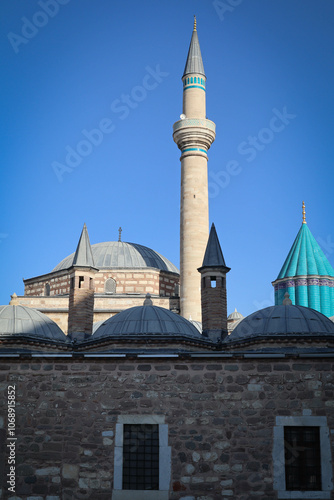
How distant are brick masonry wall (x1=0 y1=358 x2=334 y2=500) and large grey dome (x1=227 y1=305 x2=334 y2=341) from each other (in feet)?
20.6

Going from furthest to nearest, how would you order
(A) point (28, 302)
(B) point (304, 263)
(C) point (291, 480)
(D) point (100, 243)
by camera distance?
(B) point (304, 263)
(D) point (100, 243)
(A) point (28, 302)
(C) point (291, 480)

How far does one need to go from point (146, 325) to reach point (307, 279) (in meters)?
20.0

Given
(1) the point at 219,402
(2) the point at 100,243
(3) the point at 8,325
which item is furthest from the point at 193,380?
(2) the point at 100,243

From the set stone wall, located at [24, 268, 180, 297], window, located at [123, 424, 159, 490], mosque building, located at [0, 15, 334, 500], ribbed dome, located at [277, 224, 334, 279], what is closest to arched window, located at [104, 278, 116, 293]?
stone wall, located at [24, 268, 180, 297]

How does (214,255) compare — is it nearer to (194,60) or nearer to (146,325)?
(146,325)

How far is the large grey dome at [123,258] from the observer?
26547 mm

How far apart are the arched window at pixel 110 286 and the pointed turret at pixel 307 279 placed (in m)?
11.4

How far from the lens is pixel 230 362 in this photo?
26.3 feet

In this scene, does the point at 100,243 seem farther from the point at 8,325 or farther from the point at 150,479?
the point at 150,479

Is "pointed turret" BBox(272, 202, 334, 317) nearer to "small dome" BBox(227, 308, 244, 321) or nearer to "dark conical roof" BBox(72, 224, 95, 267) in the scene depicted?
"small dome" BBox(227, 308, 244, 321)

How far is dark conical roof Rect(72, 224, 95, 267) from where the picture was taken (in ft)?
58.7

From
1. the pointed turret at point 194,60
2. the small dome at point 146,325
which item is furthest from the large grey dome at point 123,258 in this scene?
the small dome at point 146,325

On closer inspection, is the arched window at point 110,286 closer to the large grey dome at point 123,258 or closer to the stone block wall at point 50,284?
the large grey dome at point 123,258

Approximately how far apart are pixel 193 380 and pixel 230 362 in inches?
21.6
